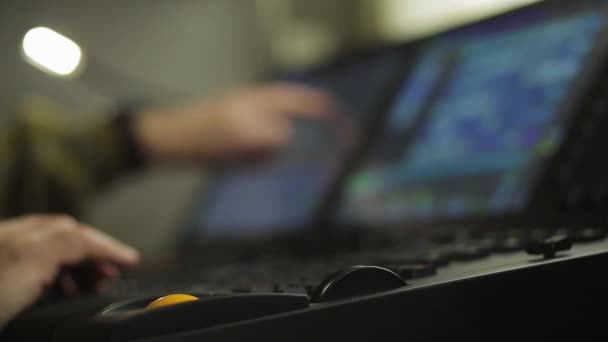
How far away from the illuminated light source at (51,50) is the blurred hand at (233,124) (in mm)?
296

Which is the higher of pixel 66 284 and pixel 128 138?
pixel 128 138

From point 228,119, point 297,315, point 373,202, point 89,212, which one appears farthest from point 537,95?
point 89,212

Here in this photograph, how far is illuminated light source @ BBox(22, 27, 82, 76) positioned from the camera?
88 cm

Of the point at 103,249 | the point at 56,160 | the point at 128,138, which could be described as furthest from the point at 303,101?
the point at 103,249

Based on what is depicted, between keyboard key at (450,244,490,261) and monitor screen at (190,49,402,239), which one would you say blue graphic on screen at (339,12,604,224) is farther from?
keyboard key at (450,244,490,261)

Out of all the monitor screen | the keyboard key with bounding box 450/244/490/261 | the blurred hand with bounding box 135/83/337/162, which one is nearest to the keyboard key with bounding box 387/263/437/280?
the keyboard key with bounding box 450/244/490/261

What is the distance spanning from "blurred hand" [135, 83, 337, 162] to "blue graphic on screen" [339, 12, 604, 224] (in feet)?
0.72

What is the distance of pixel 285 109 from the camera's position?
1.07 m

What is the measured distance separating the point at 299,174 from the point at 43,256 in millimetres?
588

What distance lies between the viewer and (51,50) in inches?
35.4

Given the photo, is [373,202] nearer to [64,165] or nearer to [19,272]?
[19,272]

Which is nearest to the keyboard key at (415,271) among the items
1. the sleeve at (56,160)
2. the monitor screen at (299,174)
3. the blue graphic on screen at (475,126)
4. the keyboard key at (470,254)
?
the keyboard key at (470,254)

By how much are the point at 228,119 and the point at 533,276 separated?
0.86 m

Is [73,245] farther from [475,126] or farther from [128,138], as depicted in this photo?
[128,138]
